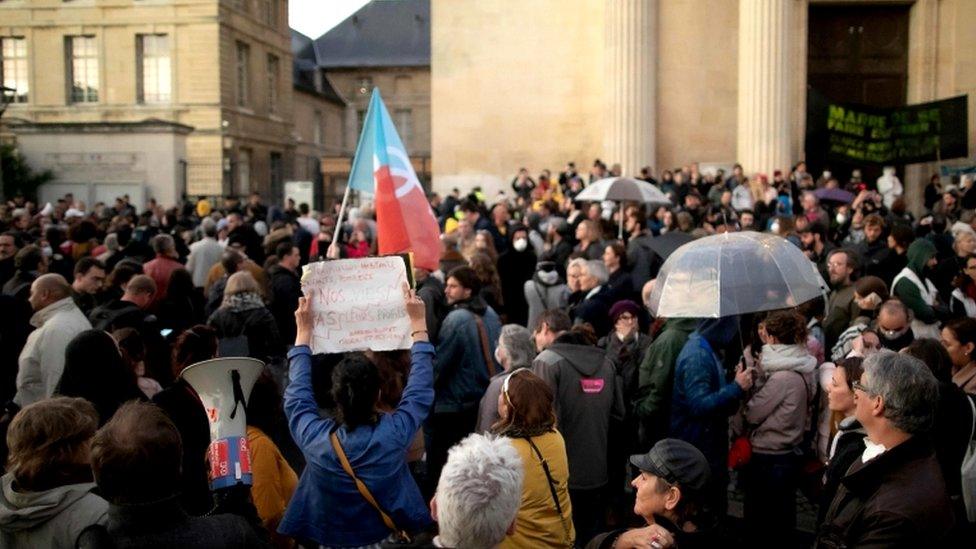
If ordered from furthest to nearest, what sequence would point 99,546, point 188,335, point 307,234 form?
point 307,234, point 188,335, point 99,546

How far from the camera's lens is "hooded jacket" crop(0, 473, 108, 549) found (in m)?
3.37

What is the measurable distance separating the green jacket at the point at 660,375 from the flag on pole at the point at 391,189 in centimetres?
159

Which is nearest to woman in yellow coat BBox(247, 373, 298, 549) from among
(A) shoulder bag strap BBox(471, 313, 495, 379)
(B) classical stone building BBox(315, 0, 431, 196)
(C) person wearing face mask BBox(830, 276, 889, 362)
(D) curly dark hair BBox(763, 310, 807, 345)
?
(A) shoulder bag strap BBox(471, 313, 495, 379)

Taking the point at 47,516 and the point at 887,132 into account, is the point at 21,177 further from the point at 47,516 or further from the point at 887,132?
the point at 47,516

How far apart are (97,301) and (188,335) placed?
121 inches

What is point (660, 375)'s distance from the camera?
6.18 metres

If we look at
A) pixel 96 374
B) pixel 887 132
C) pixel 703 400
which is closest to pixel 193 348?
pixel 96 374

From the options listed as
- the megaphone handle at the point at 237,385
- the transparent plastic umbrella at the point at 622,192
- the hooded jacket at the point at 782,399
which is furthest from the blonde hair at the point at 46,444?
the transparent plastic umbrella at the point at 622,192

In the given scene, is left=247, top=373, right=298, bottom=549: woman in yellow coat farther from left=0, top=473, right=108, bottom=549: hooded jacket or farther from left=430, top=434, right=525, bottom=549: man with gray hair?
left=430, top=434, right=525, bottom=549: man with gray hair

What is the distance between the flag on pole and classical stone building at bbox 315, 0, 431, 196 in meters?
58.9

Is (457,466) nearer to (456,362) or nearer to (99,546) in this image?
(99,546)

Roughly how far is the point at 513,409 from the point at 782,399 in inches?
85.7

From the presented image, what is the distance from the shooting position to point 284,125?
51656mm

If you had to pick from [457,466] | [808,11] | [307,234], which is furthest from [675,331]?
[808,11]
